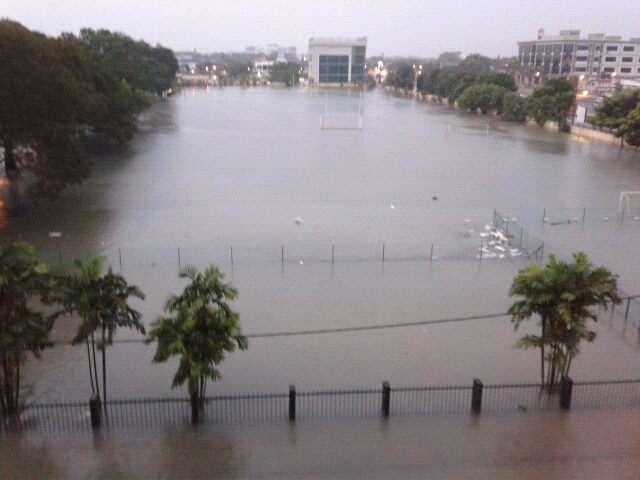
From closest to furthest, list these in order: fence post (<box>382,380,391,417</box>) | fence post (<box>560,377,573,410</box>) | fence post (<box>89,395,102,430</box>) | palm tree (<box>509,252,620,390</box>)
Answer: fence post (<box>89,395,102,430</box>) < fence post (<box>382,380,391,417</box>) < palm tree (<box>509,252,620,390</box>) < fence post (<box>560,377,573,410</box>)

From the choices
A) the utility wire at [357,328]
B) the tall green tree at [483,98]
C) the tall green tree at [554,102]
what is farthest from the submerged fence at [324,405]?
the tall green tree at [483,98]

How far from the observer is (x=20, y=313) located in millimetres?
9469

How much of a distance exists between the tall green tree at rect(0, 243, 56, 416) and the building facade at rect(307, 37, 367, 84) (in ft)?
476

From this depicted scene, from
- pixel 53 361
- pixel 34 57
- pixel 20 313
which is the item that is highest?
pixel 34 57

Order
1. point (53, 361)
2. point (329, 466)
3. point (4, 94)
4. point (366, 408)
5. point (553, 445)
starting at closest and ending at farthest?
point (329, 466)
point (553, 445)
point (366, 408)
point (53, 361)
point (4, 94)

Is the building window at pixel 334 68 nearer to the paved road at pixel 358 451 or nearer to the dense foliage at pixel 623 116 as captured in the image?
the dense foliage at pixel 623 116

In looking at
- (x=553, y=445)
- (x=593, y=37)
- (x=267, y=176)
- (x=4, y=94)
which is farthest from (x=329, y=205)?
(x=593, y=37)

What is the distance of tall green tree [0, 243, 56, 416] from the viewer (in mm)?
9180

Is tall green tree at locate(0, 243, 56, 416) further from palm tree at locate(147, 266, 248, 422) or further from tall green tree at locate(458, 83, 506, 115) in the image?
tall green tree at locate(458, 83, 506, 115)

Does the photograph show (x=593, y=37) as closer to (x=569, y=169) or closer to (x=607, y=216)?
(x=569, y=169)

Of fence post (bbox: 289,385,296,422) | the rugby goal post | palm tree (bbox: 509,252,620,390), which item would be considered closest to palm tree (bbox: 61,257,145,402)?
fence post (bbox: 289,385,296,422)

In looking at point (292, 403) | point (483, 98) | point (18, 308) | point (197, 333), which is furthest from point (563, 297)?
point (483, 98)

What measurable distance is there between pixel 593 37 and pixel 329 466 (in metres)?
131

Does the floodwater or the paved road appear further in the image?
the floodwater
